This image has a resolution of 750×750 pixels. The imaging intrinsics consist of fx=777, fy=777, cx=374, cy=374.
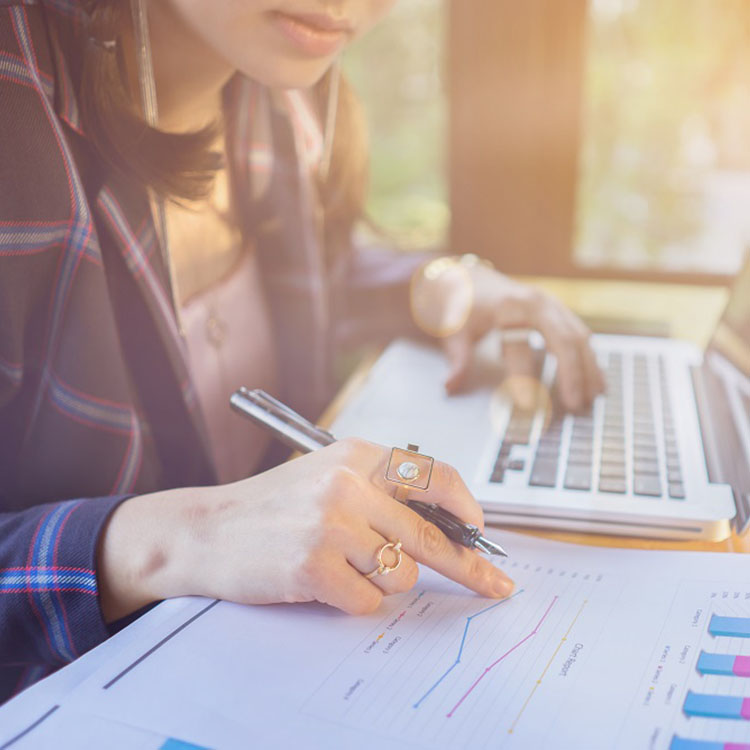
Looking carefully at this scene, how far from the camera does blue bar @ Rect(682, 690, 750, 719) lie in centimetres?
39

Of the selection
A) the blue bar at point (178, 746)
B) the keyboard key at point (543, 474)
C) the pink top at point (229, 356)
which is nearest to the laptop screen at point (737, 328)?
the keyboard key at point (543, 474)

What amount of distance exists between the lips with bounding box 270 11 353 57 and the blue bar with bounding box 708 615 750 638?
1.76 feet

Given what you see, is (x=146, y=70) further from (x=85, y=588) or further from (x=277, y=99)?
(x=85, y=588)

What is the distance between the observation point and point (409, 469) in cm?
49

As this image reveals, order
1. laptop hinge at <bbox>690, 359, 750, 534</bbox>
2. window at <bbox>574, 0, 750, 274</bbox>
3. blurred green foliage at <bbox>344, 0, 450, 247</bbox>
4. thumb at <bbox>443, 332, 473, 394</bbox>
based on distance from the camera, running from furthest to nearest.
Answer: blurred green foliage at <bbox>344, 0, 450, 247</bbox>, window at <bbox>574, 0, 750, 274</bbox>, thumb at <bbox>443, 332, 473, 394</bbox>, laptop hinge at <bbox>690, 359, 750, 534</bbox>

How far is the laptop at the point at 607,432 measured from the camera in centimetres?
58

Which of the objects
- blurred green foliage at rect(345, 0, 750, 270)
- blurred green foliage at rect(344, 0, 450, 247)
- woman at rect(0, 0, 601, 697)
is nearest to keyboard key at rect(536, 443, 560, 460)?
woman at rect(0, 0, 601, 697)

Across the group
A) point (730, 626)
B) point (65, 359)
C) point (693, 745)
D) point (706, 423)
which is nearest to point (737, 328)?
point (706, 423)

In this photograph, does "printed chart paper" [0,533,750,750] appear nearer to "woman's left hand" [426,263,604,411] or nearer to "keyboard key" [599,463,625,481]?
"keyboard key" [599,463,625,481]

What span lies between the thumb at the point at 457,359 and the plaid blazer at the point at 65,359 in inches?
10.3

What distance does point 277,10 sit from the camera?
24.8 inches

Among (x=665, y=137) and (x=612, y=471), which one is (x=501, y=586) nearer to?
(x=612, y=471)

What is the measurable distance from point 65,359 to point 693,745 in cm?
49

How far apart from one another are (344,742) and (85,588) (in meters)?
0.20
